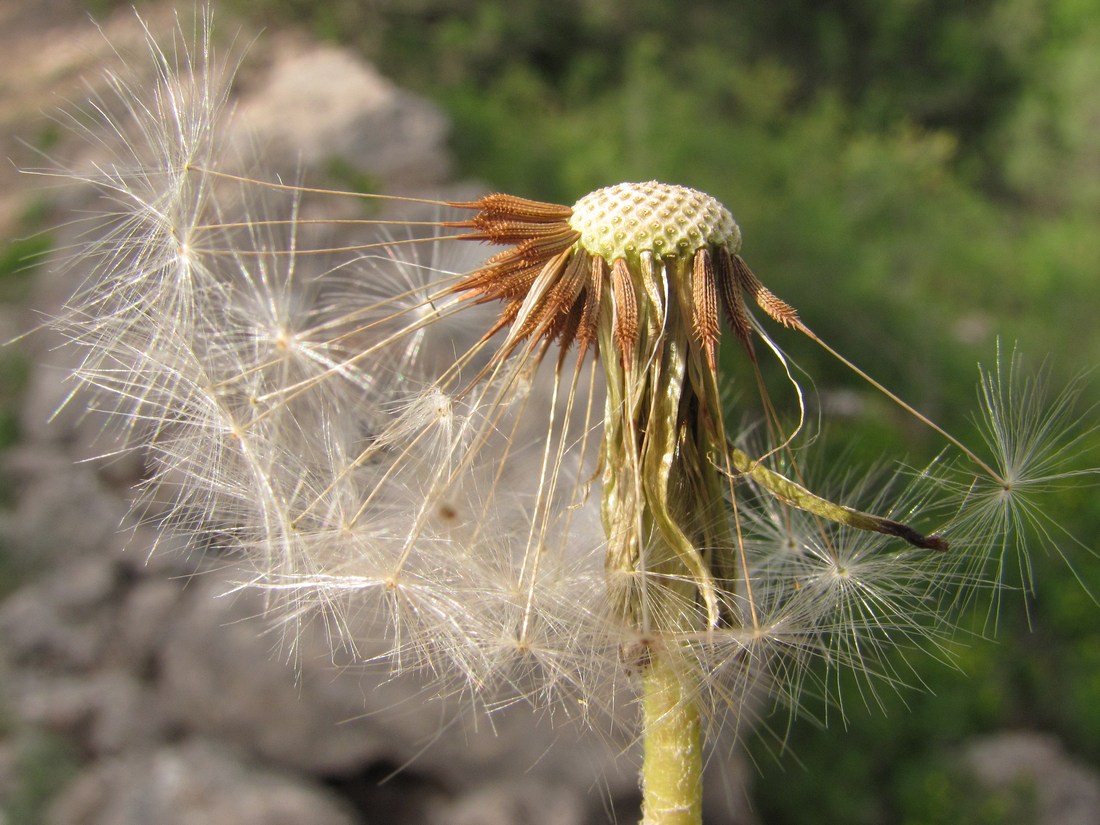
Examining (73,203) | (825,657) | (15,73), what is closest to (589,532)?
(825,657)

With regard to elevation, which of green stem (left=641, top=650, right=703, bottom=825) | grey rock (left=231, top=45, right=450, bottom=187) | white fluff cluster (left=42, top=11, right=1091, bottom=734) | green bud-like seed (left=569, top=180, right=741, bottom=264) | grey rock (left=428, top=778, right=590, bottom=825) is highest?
grey rock (left=231, top=45, right=450, bottom=187)

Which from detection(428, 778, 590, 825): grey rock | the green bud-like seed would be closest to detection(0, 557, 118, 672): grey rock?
detection(428, 778, 590, 825): grey rock

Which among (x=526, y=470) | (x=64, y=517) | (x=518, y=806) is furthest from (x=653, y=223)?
(x=64, y=517)

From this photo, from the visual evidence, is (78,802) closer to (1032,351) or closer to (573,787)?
(573,787)

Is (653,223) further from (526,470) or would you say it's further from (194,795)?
(194,795)

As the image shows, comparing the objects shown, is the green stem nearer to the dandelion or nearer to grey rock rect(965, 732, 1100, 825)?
the dandelion

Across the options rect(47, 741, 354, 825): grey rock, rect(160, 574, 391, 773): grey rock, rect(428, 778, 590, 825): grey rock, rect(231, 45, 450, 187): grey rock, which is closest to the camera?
rect(47, 741, 354, 825): grey rock

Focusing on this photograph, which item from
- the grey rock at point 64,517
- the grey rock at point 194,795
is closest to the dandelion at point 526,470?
the grey rock at point 194,795
